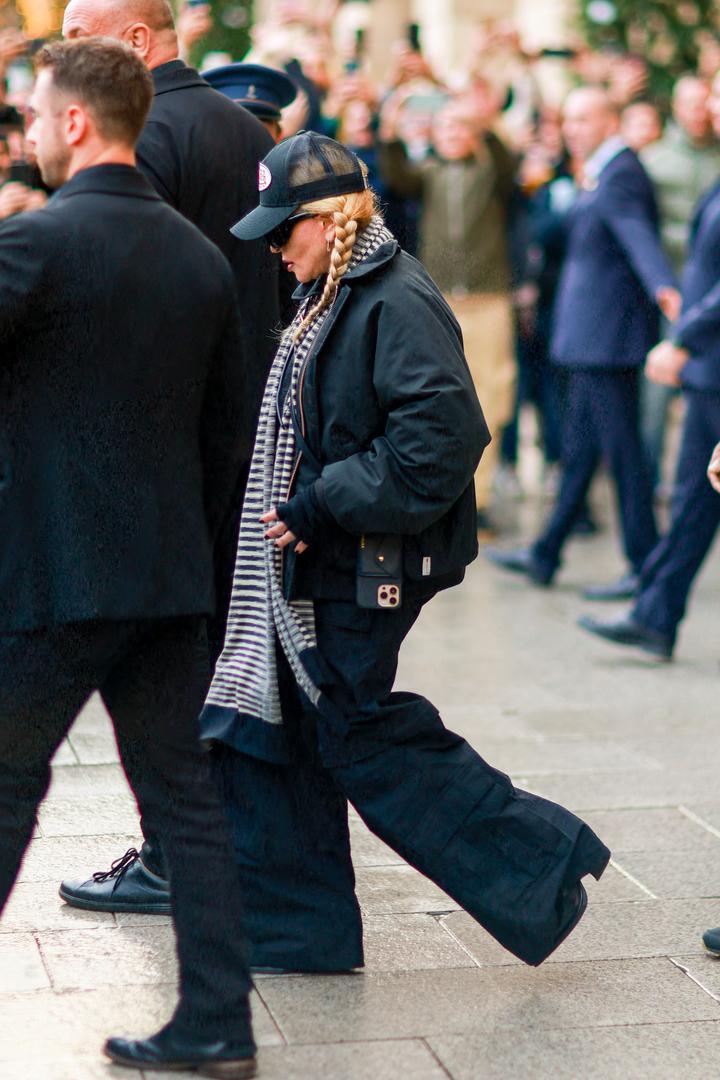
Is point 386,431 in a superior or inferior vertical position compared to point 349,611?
superior

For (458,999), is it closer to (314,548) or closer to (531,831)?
(531,831)

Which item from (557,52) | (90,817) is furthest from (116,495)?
(557,52)

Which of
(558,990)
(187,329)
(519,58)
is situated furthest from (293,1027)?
(519,58)

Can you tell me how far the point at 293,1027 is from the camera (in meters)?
3.57

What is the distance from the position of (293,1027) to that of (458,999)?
384mm

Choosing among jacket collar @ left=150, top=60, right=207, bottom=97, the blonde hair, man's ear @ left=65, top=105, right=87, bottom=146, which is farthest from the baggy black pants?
jacket collar @ left=150, top=60, right=207, bottom=97

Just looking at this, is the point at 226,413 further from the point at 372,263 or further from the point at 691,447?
the point at 691,447

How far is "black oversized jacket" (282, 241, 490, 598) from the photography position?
3.55 metres

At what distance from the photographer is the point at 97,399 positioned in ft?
10.2

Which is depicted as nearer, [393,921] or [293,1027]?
[293,1027]

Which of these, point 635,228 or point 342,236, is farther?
point 635,228

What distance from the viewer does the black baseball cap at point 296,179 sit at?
3.67 m

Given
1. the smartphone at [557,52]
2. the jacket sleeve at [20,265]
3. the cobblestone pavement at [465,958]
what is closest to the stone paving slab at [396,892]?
the cobblestone pavement at [465,958]

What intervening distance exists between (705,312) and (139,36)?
3.14m
